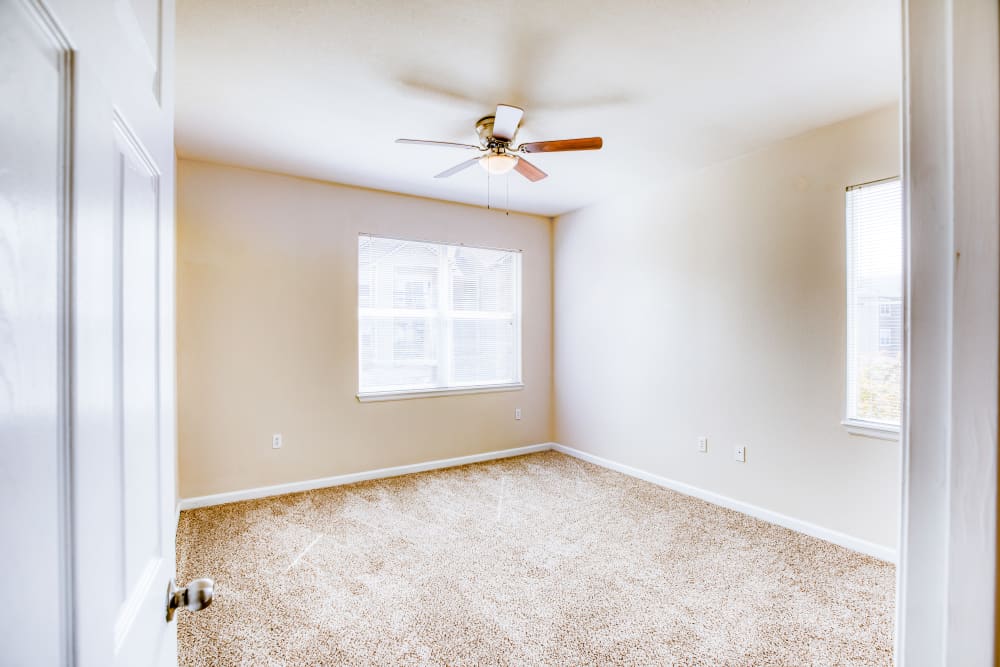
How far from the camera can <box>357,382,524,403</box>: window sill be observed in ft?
13.6

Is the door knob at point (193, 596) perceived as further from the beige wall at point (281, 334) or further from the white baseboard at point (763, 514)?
the white baseboard at point (763, 514)

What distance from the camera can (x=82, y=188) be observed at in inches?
19.5

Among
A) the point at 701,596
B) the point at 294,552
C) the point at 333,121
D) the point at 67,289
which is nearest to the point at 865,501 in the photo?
the point at 701,596

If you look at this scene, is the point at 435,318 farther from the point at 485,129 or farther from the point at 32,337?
the point at 32,337

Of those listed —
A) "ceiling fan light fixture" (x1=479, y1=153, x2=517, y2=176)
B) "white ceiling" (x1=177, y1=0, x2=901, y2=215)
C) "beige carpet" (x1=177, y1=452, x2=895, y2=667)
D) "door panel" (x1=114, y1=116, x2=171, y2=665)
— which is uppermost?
"white ceiling" (x1=177, y1=0, x2=901, y2=215)

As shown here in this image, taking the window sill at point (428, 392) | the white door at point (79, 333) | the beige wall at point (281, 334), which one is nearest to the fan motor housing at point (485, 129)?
the beige wall at point (281, 334)

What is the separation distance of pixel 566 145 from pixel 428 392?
2.67 meters

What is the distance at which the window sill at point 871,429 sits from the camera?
2.61 metres

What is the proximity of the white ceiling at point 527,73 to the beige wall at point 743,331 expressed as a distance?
336 millimetres

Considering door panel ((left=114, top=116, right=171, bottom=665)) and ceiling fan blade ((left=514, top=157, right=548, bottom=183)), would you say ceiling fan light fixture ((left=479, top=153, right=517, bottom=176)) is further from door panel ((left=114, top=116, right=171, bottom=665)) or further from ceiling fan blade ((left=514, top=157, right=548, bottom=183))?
door panel ((left=114, top=116, right=171, bottom=665))

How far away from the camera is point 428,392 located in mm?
4426

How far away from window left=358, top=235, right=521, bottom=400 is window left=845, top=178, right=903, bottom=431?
114 inches

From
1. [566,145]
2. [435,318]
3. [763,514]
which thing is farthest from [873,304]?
[435,318]

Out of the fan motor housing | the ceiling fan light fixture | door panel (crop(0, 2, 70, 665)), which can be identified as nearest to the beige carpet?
door panel (crop(0, 2, 70, 665))
